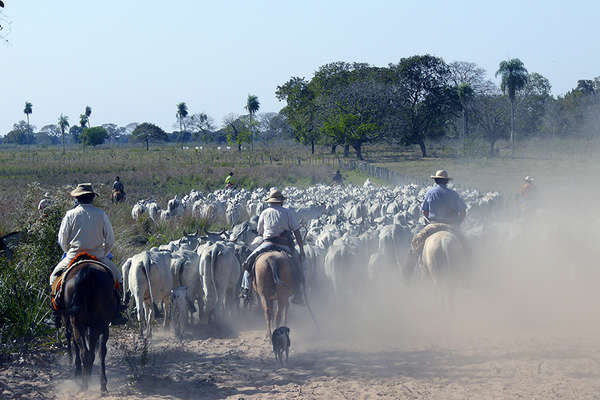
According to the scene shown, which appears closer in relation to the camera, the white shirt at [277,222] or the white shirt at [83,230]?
the white shirt at [83,230]

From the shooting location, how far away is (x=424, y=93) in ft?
195

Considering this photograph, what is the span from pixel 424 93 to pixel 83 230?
55.4 meters

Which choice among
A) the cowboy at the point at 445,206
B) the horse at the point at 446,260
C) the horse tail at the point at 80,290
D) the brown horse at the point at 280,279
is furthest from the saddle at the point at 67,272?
the cowboy at the point at 445,206

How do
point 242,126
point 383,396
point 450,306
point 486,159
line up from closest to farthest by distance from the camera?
point 383,396 → point 450,306 → point 486,159 → point 242,126

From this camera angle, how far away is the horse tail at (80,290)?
6590 mm

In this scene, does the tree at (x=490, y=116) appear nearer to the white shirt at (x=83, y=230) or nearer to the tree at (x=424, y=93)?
the tree at (x=424, y=93)

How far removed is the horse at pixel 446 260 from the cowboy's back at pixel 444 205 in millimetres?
500

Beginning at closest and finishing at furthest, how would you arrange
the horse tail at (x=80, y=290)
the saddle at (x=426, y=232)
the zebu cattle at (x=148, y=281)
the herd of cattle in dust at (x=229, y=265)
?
the horse tail at (x=80, y=290), the zebu cattle at (x=148, y=281), the herd of cattle in dust at (x=229, y=265), the saddle at (x=426, y=232)

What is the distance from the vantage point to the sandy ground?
6.68 meters

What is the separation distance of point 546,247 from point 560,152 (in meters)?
47.5

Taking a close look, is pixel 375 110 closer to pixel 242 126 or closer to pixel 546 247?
pixel 242 126

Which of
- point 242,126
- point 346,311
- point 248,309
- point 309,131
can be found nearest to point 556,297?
point 346,311

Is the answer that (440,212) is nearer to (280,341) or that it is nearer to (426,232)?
(426,232)

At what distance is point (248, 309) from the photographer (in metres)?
10.7
